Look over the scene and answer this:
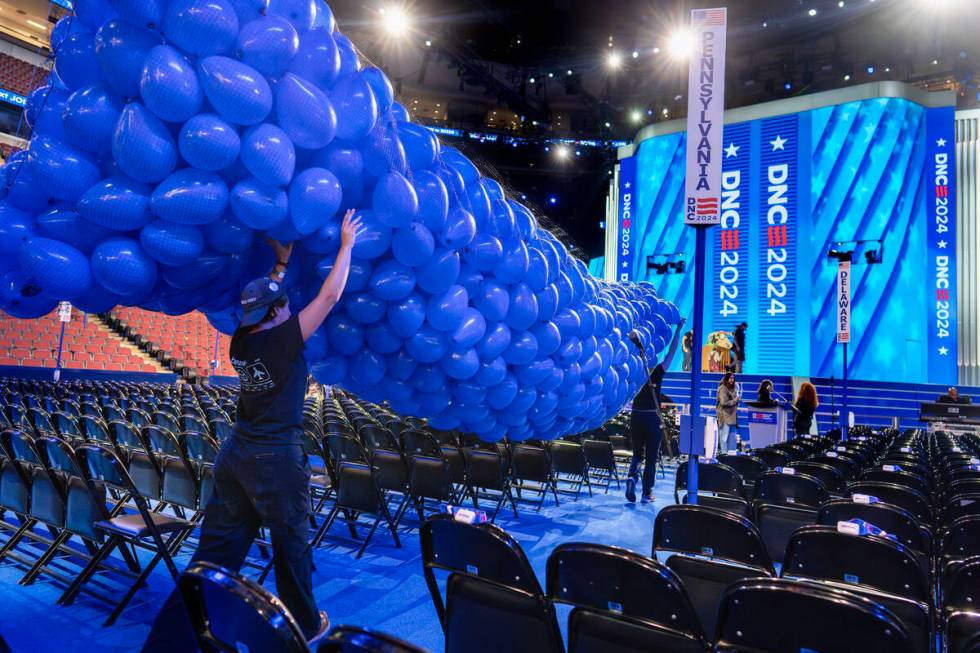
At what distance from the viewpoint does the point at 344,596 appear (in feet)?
11.6

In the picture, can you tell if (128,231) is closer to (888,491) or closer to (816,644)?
(816,644)

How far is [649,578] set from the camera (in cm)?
181

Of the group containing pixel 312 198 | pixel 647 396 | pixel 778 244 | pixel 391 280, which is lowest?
pixel 647 396

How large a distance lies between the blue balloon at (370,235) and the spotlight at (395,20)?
15796mm

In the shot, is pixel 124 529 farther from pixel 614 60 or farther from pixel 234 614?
pixel 614 60

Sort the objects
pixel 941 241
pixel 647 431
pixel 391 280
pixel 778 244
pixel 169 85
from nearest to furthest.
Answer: pixel 169 85
pixel 391 280
pixel 647 431
pixel 941 241
pixel 778 244

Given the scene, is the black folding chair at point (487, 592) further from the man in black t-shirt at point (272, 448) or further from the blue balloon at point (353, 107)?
the blue balloon at point (353, 107)

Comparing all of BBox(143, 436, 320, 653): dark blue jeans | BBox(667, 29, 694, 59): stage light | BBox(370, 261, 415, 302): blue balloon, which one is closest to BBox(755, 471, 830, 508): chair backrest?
BBox(370, 261, 415, 302): blue balloon

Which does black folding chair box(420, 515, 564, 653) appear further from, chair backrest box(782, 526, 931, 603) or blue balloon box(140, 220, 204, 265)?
blue balloon box(140, 220, 204, 265)

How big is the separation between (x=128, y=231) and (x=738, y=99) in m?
21.7

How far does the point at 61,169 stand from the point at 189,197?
458 millimetres

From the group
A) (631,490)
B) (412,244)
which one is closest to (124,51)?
(412,244)

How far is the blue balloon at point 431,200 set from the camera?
281 cm

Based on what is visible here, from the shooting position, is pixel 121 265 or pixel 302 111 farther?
pixel 302 111
